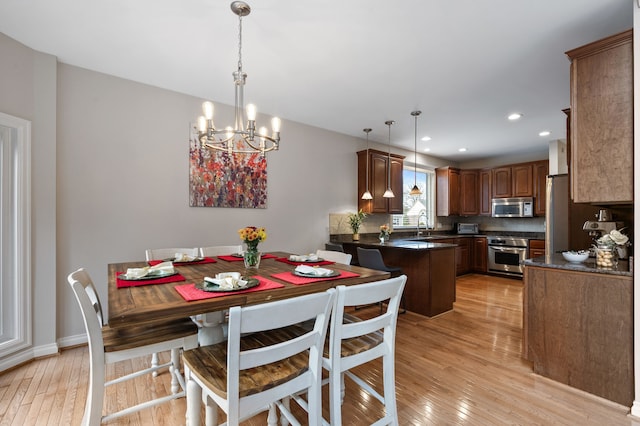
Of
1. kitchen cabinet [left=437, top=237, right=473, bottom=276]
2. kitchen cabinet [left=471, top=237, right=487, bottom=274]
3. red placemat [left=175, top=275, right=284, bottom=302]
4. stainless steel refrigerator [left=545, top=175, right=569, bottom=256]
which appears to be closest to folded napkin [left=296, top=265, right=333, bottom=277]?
red placemat [left=175, top=275, right=284, bottom=302]

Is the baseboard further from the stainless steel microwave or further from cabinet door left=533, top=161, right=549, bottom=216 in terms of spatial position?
cabinet door left=533, top=161, right=549, bottom=216

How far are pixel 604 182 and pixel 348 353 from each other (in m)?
1.95

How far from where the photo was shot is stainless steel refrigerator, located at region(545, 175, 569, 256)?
368 centimetres

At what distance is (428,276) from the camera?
362cm

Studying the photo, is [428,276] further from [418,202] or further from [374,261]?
[418,202]

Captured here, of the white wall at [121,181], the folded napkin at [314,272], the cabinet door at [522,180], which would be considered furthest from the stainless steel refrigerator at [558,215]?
the white wall at [121,181]

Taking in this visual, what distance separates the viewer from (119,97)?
2.98 meters

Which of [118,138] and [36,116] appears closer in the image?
[36,116]

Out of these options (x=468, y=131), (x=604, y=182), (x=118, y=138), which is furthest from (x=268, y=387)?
(x=468, y=131)

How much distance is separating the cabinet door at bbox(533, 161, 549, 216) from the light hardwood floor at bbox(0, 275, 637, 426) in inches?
143

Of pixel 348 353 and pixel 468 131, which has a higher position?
pixel 468 131

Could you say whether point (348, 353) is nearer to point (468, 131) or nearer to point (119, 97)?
point (119, 97)

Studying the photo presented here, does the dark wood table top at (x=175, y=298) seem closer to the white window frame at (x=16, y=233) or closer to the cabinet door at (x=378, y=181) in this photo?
the white window frame at (x=16, y=233)

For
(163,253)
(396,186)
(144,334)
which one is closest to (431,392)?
(144,334)
